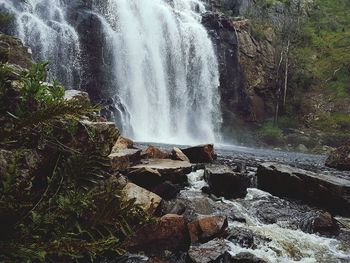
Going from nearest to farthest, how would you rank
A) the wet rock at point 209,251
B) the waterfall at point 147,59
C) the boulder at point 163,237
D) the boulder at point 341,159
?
the wet rock at point 209,251, the boulder at point 163,237, the boulder at point 341,159, the waterfall at point 147,59

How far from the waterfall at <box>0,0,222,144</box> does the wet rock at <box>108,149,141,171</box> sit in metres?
18.2

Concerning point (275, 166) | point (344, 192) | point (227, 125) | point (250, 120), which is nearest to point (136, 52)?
point (227, 125)

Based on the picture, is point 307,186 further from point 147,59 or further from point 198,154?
point 147,59

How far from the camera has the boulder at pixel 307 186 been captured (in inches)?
461

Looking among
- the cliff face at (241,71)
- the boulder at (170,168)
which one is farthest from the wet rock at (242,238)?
the cliff face at (241,71)

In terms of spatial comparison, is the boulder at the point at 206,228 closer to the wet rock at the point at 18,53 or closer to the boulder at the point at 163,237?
the boulder at the point at 163,237

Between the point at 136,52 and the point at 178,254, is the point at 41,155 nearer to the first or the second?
the point at 178,254

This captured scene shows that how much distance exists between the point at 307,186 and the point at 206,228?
5662mm

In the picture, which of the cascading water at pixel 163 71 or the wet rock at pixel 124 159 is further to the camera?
the cascading water at pixel 163 71

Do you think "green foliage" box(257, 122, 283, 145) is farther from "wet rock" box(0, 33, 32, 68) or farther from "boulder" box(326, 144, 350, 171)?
"wet rock" box(0, 33, 32, 68)

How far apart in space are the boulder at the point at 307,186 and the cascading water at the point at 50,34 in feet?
68.6

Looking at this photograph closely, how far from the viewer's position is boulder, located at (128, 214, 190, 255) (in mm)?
7398

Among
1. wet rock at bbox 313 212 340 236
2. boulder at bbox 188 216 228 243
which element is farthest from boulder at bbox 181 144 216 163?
boulder at bbox 188 216 228 243

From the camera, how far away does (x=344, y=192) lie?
11656mm
